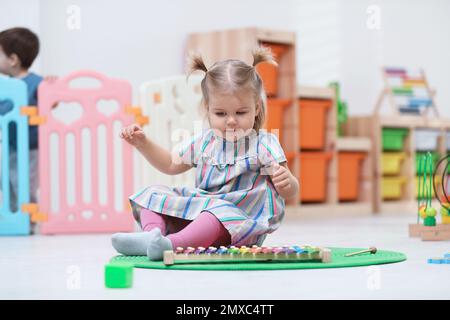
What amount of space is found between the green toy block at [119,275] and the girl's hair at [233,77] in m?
0.57

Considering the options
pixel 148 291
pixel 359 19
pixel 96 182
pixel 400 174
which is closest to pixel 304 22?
pixel 359 19

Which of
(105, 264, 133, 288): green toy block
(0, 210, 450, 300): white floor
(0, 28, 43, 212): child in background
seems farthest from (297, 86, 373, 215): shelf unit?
(105, 264, 133, 288): green toy block

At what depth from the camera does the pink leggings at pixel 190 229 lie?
145cm

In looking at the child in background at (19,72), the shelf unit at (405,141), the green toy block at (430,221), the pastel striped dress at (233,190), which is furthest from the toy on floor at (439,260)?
the shelf unit at (405,141)

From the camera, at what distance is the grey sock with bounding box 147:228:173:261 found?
1.36 metres

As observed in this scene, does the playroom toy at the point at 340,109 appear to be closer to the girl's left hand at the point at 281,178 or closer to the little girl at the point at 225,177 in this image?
the little girl at the point at 225,177

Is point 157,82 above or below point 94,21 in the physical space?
below

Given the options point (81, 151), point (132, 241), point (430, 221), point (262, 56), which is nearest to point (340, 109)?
point (81, 151)

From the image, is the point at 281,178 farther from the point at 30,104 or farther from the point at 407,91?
the point at 407,91

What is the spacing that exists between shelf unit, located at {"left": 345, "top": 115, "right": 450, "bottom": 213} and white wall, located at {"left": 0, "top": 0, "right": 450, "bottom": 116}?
225 mm

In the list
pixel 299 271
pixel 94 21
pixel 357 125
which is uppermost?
pixel 94 21
